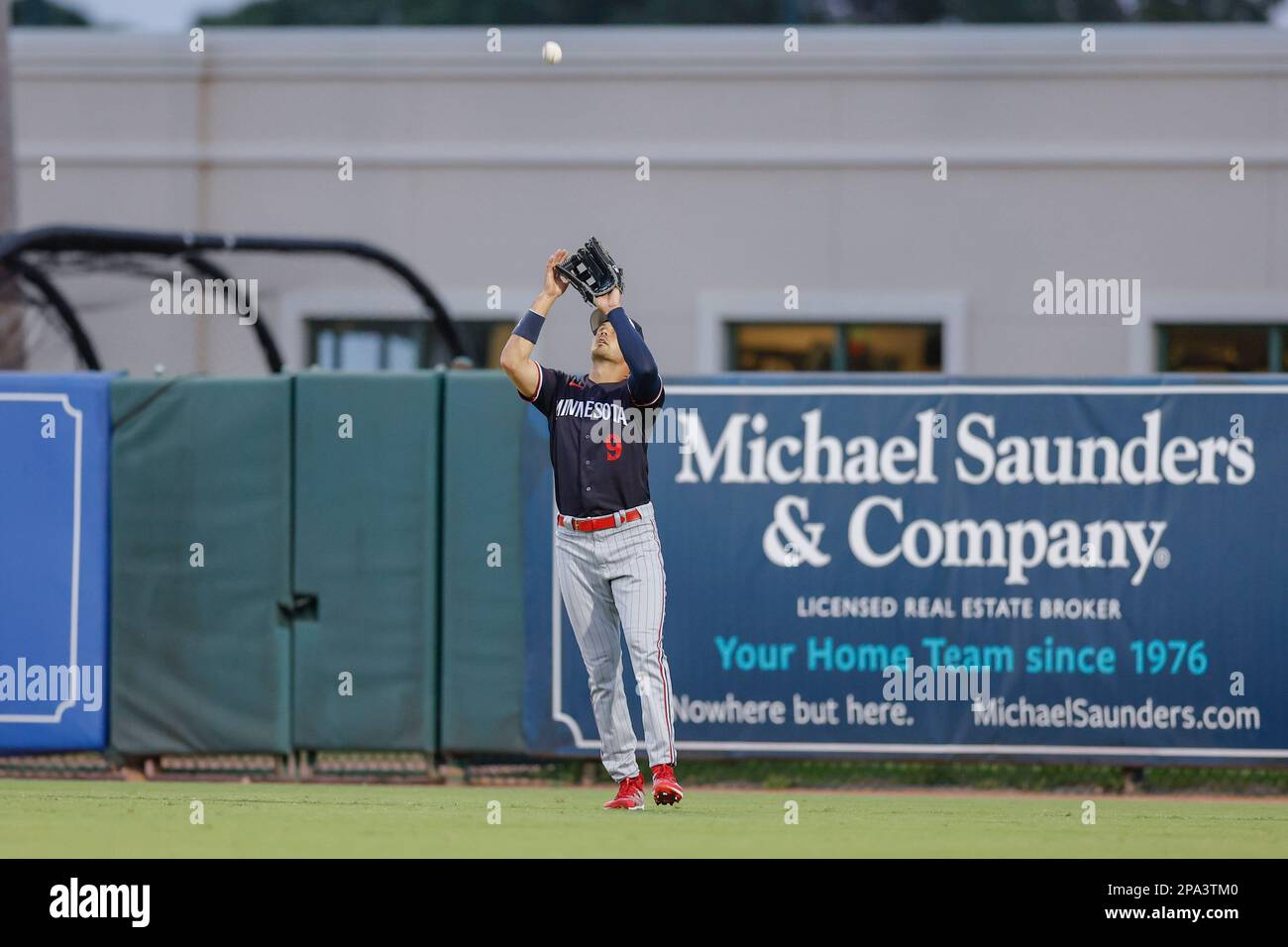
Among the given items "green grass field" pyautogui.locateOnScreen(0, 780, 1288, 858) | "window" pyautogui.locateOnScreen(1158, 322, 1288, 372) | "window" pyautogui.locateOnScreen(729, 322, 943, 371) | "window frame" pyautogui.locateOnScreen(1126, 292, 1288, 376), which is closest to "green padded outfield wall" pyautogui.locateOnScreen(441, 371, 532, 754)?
"green grass field" pyautogui.locateOnScreen(0, 780, 1288, 858)

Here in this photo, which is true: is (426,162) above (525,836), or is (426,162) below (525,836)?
above

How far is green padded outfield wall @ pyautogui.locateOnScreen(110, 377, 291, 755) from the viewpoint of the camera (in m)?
10.3

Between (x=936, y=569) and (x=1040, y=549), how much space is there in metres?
0.55

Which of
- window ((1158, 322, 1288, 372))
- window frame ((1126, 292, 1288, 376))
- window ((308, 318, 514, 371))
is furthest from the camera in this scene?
window ((308, 318, 514, 371))

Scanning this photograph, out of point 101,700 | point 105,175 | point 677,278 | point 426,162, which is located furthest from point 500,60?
point 101,700

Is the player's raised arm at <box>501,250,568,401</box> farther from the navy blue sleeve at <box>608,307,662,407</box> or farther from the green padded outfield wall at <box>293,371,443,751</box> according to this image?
the green padded outfield wall at <box>293,371,443,751</box>

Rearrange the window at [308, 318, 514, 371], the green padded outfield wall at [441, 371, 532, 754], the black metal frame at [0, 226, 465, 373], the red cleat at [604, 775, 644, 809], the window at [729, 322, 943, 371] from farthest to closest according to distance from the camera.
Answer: the window at [308, 318, 514, 371], the window at [729, 322, 943, 371], the black metal frame at [0, 226, 465, 373], the green padded outfield wall at [441, 371, 532, 754], the red cleat at [604, 775, 644, 809]

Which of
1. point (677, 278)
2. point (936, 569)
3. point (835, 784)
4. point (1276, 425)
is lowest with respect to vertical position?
point (835, 784)

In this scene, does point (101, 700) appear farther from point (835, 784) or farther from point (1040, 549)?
point (1040, 549)

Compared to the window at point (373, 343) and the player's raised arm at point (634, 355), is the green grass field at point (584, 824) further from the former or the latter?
the window at point (373, 343)

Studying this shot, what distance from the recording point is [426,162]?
57.8ft

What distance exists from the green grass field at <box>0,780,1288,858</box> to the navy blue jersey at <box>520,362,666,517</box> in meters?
1.35

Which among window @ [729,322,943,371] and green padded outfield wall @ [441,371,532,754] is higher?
window @ [729,322,943,371]
